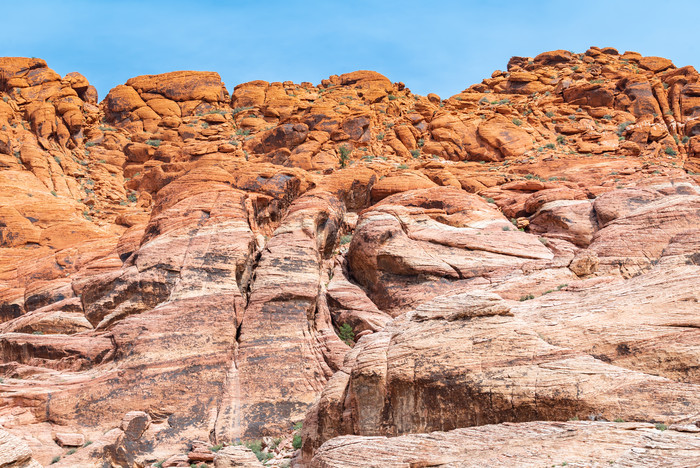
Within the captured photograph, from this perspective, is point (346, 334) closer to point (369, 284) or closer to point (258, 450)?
point (369, 284)

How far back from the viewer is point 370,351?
16.3 m

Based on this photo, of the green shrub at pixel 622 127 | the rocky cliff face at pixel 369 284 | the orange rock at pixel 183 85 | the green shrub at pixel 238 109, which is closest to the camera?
the rocky cliff face at pixel 369 284

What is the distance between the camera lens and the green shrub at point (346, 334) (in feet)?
80.2

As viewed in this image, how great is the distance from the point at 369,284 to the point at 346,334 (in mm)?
3507

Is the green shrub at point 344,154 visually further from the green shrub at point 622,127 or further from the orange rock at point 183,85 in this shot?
the orange rock at point 183,85

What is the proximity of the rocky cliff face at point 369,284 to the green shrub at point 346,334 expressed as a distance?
159 mm

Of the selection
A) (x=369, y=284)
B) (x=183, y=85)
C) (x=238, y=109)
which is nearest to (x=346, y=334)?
(x=369, y=284)

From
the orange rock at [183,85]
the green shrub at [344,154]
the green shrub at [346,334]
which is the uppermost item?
the orange rock at [183,85]

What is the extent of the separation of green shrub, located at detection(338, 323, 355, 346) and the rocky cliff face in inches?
6.3

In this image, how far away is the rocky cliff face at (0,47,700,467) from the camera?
1316 centimetres

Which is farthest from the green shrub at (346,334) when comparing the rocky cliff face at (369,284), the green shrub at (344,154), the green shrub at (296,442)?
the green shrub at (344,154)

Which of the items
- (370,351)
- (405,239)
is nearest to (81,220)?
(405,239)

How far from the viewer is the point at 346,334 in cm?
2462

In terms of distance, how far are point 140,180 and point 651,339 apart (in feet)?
152
